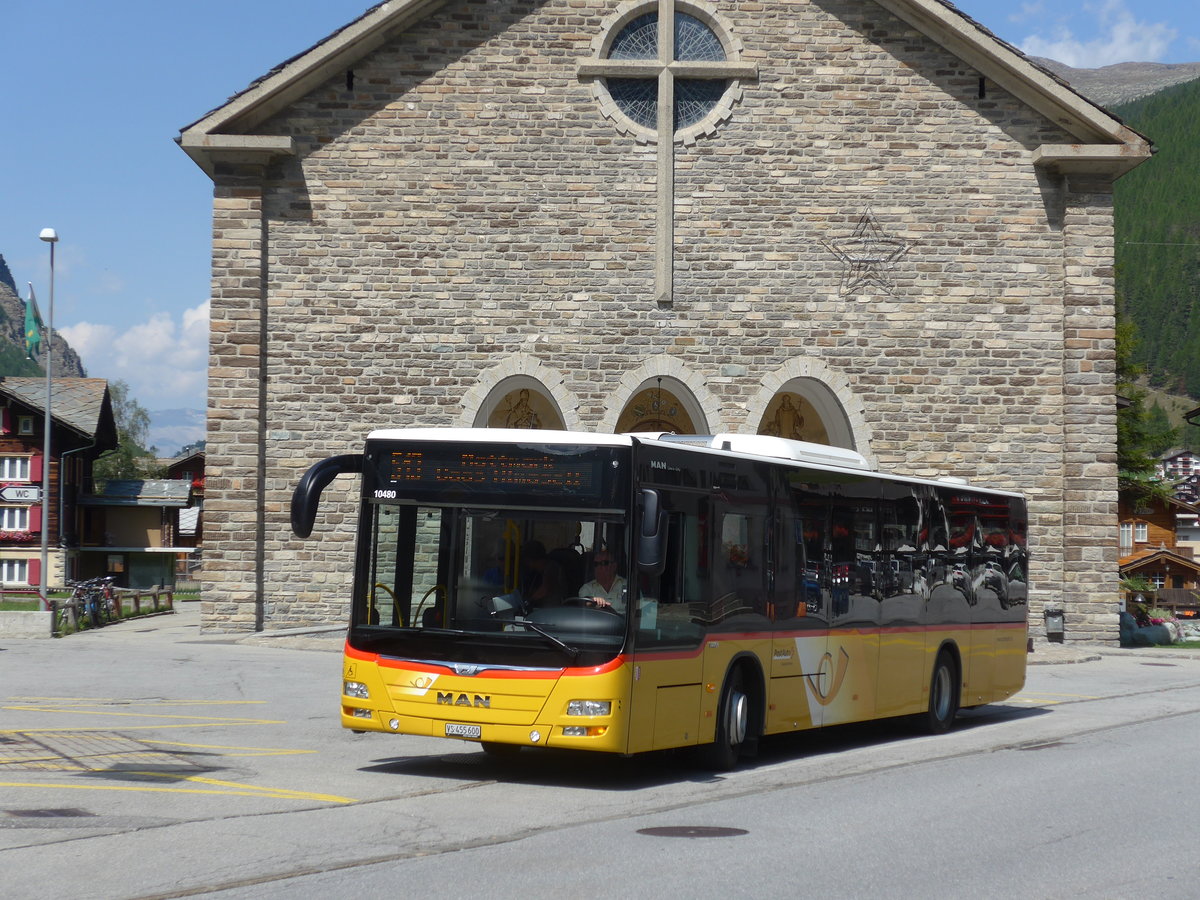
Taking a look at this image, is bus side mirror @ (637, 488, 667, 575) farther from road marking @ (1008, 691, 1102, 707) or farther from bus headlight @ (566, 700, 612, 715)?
road marking @ (1008, 691, 1102, 707)

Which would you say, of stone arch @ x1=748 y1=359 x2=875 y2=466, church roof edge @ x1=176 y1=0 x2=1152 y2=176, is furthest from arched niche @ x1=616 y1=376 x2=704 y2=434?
church roof edge @ x1=176 y1=0 x2=1152 y2=176

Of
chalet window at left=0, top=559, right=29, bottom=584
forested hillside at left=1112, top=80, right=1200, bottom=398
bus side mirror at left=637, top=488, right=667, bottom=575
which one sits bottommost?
chalet window at left=0, top=559, right=29, bottom=584

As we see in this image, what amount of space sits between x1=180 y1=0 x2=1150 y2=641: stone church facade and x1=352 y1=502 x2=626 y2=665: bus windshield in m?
13.7

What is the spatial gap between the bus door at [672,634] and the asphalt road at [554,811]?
1.45ft

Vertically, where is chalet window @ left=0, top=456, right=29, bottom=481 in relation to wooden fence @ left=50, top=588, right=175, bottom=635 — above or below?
above

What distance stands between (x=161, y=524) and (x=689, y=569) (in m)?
59.4

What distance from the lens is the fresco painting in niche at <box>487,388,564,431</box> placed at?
26.9 meters

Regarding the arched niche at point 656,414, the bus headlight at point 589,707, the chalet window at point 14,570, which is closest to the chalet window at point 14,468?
the chalet window at point 14,570

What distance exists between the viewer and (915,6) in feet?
81.3

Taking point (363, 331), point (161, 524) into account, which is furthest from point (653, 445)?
point (161, 524)

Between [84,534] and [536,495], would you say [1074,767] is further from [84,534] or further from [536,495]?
[84,534]

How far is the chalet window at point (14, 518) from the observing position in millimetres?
61375

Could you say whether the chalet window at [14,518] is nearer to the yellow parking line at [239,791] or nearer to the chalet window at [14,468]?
the chalet window at [14,468]

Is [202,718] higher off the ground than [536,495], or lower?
lower
